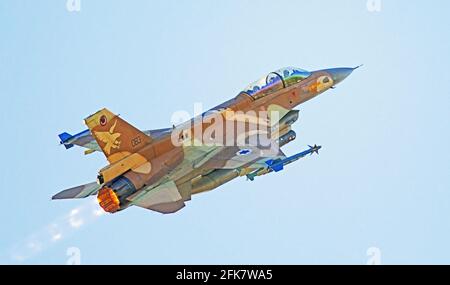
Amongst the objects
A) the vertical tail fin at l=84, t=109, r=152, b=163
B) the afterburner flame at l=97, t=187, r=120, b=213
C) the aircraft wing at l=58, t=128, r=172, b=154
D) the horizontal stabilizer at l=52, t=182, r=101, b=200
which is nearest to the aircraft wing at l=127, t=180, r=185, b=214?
the afterburner flame at l=97, t=187, r=120, b=213

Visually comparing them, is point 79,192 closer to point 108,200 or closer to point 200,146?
point 108,200

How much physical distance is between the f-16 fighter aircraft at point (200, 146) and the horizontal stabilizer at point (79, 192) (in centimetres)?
3

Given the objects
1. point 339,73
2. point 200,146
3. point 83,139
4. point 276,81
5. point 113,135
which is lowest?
point 113,135

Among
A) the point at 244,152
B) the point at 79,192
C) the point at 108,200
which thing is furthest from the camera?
the point at 244,152

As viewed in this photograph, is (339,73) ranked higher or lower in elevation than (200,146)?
higher

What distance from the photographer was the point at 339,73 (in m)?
35.8

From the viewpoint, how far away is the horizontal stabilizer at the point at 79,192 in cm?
3095

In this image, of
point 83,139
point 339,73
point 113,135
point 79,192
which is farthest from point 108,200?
point 339,73

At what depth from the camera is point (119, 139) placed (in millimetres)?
30547

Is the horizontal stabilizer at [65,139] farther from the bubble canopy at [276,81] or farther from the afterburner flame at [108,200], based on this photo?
the bubble canopy at [276,81]

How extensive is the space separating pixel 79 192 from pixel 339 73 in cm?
1064

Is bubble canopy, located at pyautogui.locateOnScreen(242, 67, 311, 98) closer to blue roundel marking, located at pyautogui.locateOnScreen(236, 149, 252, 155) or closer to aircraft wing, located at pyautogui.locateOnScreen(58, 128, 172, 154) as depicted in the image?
blue roundel marking, located at pyautogui.locateOnScreen(236, 149, 252, 155)

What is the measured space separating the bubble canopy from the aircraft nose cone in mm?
905

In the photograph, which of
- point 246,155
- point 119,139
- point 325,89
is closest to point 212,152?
point 246,155
